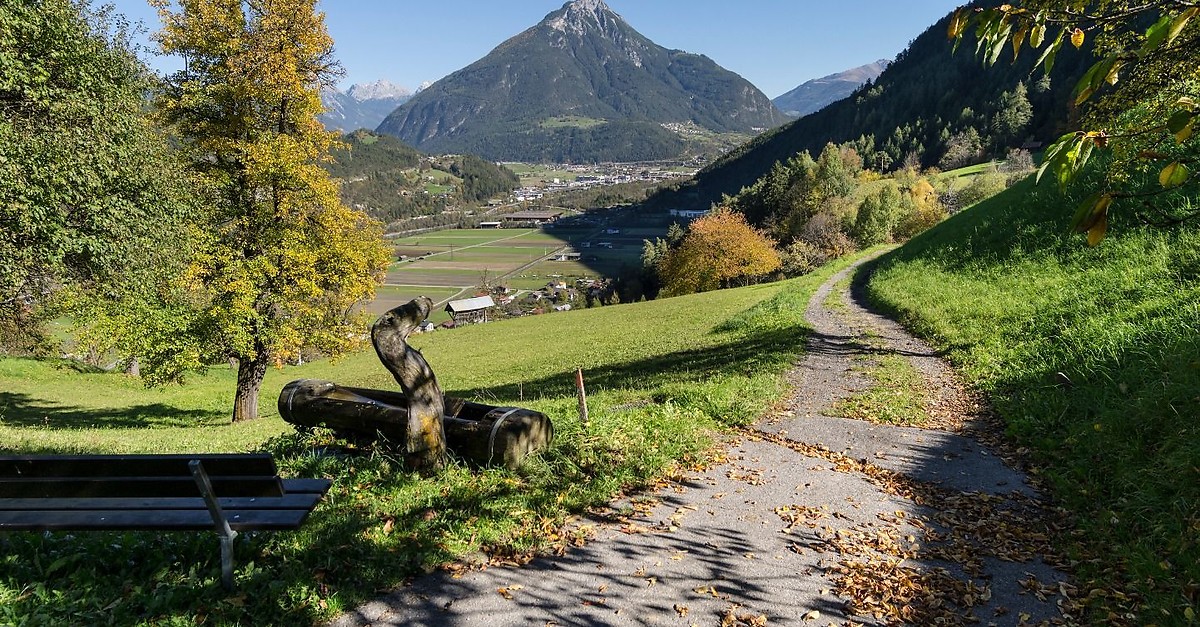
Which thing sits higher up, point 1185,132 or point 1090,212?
point 1185,132

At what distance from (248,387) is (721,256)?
50.3 metres

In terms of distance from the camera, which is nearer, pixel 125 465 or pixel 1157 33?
pixel 1157 33

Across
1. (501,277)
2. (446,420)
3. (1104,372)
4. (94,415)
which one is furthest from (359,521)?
(501,277)

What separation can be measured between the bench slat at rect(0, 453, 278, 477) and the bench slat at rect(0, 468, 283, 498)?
0.17 ft

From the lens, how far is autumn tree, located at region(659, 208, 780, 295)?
202 feet

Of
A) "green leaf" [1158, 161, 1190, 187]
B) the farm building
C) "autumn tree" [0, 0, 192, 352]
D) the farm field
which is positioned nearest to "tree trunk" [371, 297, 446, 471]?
"green leaf" [1158, 161, 1190, 187]

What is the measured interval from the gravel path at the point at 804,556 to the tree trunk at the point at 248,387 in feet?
51.4

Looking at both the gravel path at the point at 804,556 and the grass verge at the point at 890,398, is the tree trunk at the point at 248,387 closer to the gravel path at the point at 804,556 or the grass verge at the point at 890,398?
the gravel path at the point at 804,556

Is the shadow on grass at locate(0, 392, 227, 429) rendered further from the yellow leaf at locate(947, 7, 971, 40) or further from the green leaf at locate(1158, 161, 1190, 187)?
the green leaf at locate(1158, 161, 1190, 187)

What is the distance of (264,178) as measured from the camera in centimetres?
1634

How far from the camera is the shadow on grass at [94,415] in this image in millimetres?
19406

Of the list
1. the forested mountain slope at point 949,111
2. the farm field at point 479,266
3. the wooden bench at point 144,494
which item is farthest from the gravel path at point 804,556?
the farm field at point 479,266

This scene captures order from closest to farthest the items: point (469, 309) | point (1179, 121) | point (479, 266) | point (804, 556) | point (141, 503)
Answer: point (1179, 121), point (141, 503), point (804, 556), point (469, 309), point (479, 266)

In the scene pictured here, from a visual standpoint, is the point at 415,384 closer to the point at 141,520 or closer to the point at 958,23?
the point at 141,520
